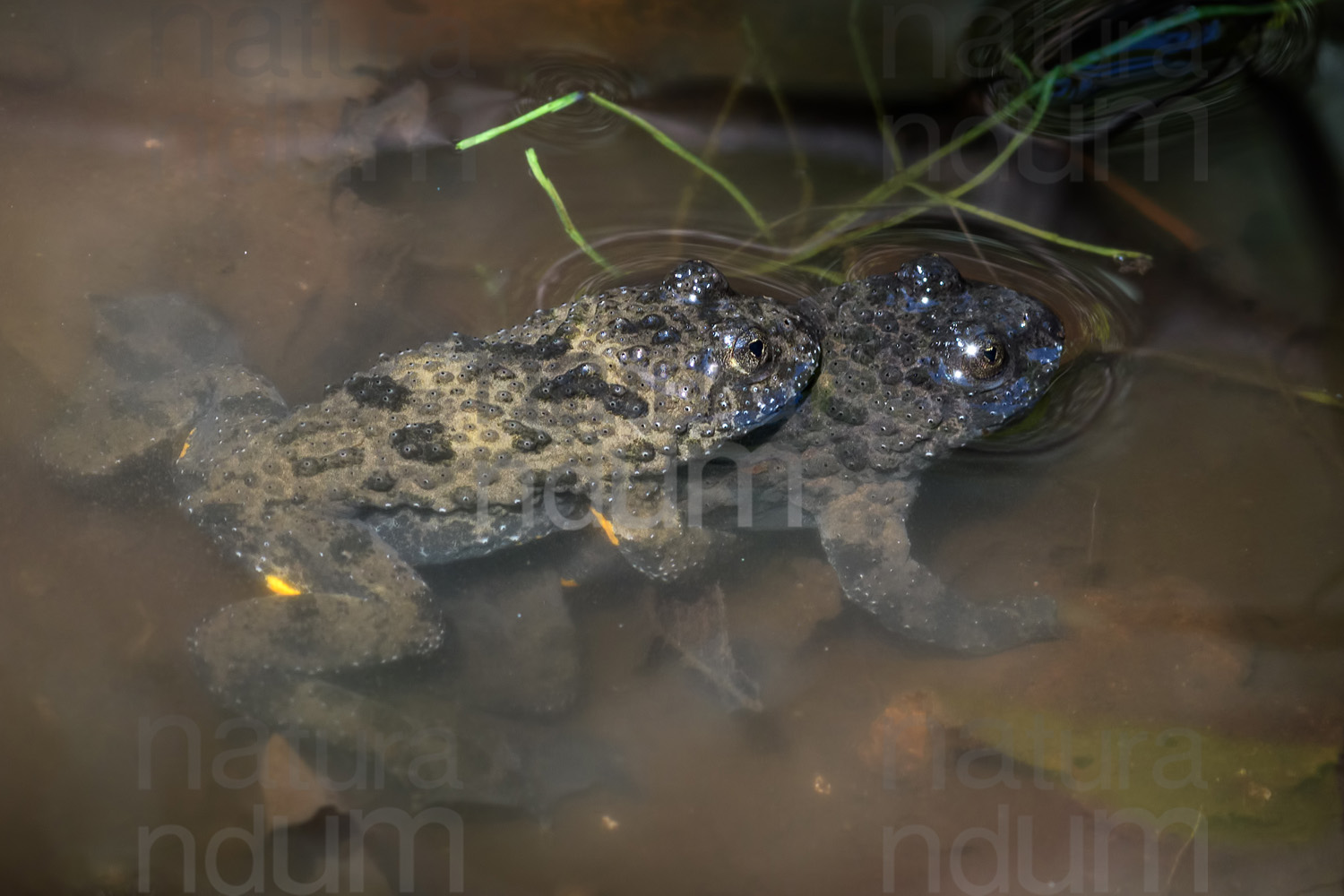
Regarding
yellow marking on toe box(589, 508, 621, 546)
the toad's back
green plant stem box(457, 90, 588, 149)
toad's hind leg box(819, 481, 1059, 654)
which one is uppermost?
green plant stem box(457, 90, 588, 149)

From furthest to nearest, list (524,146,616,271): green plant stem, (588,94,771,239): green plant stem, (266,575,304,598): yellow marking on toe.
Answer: (588,94,771,239): green plant stem → (524,146,616,271): green plant stem → (266,575,304,598): yellow marking on toe

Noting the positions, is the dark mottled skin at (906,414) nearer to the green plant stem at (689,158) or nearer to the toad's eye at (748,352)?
the toad's eye at (748,352)

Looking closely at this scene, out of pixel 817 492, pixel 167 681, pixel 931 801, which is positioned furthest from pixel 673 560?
pixel 167 681

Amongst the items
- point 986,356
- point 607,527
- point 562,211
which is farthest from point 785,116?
point 607,527

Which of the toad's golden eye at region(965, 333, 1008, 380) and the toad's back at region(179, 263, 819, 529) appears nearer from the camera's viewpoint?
the toad's back at region(179, 263, 819, 529)

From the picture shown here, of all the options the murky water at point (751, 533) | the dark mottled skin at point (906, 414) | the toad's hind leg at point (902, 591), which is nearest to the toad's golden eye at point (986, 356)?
the dark mottled skin at point (906, 414)

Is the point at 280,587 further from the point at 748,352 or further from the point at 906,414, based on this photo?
the point at 906,414

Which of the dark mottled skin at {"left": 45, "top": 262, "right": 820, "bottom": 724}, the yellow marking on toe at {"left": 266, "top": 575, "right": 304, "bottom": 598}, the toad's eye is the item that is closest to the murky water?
the yellow marking on toe at {"left": 266, "top": 575, "right": 304, "bottom": 598}

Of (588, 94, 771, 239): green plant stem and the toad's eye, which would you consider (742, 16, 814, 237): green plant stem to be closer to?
(588, 94, 771, 239): green plant stem
